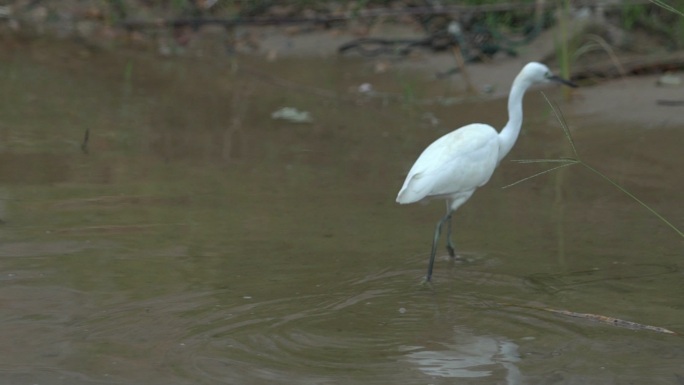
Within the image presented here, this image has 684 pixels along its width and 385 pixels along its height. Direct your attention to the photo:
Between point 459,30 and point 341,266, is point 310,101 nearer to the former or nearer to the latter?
point 459,30

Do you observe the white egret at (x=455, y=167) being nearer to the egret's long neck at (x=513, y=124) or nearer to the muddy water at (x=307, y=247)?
the egret's long neck at (x=513, y=124)

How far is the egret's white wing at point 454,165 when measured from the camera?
5.15 meters

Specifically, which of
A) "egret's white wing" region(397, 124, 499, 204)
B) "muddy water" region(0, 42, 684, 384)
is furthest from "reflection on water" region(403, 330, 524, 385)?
"egret's white wing" region(397, 124, 499, 204)

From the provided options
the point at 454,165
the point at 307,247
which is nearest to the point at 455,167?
the point at 454,165

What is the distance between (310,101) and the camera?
835cm

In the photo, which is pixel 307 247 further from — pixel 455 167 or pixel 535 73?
pixel 535 73

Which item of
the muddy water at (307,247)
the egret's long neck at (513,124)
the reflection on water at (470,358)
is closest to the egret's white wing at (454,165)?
the egret's long neck at (513,124)

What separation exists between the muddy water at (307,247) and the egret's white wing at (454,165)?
0.34m

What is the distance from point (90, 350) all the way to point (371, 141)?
3573 millimetres

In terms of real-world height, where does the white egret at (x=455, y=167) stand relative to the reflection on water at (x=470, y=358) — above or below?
above

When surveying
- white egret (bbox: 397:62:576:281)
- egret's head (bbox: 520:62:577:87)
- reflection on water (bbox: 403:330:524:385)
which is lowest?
reflection on water (bbox: 403:330:524:385)

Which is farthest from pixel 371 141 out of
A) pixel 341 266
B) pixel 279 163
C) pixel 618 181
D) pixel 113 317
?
pixel 113 317

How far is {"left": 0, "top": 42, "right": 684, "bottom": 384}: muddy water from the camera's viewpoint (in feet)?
13.3

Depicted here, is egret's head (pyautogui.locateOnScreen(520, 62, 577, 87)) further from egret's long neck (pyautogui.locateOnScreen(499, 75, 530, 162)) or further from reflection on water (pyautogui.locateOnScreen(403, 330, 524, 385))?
reflection on water (pyautogui.locateOnScreen(403, 330, 524, 385))
